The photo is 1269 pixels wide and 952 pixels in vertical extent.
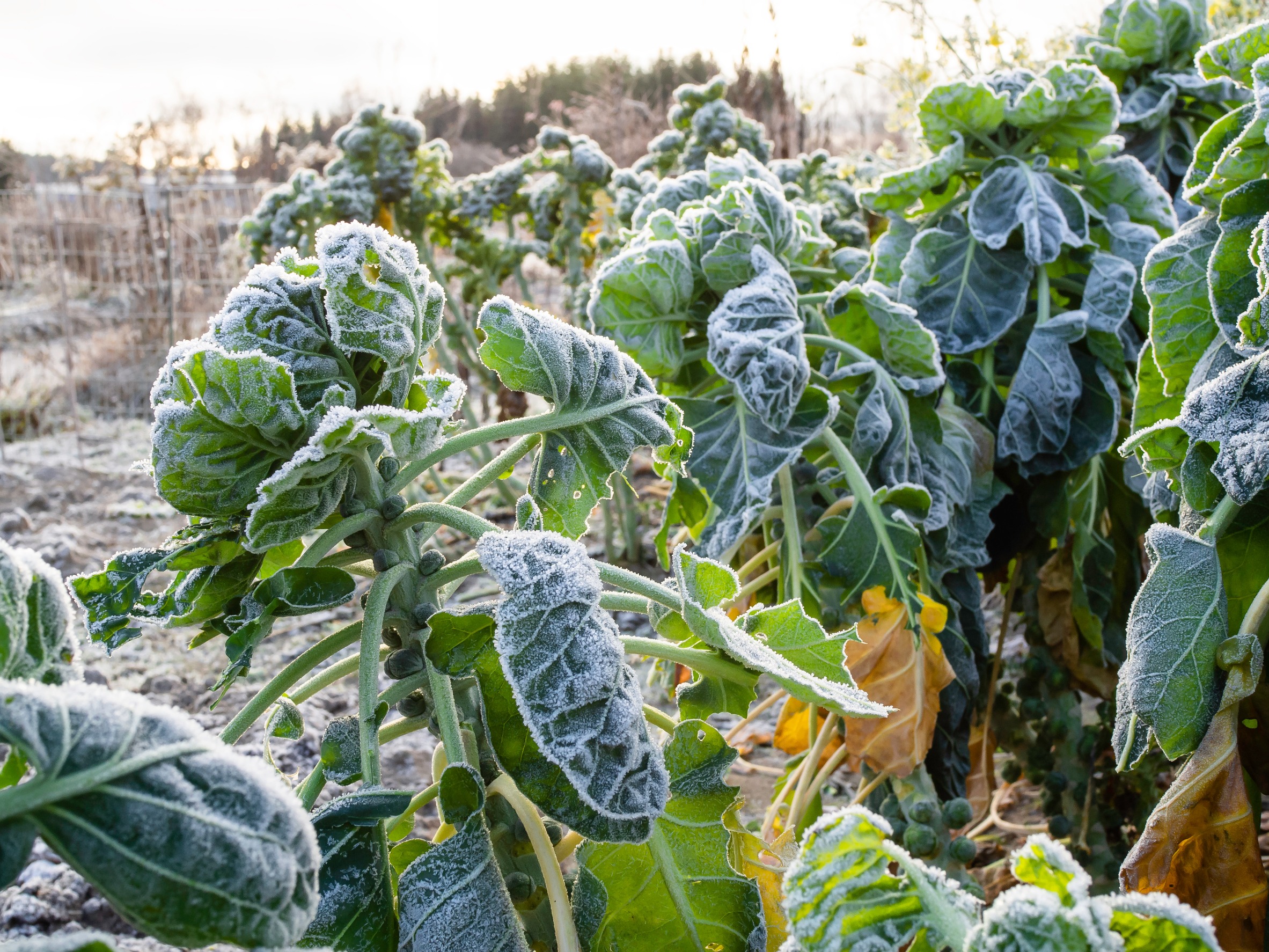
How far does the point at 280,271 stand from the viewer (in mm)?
795

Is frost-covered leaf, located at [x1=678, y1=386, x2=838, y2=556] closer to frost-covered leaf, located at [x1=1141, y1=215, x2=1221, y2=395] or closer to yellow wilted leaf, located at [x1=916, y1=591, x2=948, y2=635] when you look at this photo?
yellow wilted leaf, located at [x1=916, y1=591, x2=948, y2=635]

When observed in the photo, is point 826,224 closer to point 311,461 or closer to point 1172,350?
point 1172,350

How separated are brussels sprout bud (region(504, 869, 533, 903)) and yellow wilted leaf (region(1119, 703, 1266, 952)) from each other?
579 mm

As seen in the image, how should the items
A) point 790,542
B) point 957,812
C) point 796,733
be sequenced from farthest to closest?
point 796,733 < point 790,542 < point 957,812

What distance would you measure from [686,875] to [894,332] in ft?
3.32

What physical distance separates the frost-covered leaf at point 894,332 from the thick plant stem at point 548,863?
1.03m

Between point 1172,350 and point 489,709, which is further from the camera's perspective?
point 1172,350

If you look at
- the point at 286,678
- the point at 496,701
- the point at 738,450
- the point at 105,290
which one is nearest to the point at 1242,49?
the point at 738,450

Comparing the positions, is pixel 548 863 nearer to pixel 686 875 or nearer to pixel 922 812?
pixel 686 875

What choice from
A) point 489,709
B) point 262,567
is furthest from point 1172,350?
point 262,567

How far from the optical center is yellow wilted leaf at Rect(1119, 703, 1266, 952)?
0.91 meters

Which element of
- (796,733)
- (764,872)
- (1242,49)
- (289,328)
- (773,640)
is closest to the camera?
(289,328)

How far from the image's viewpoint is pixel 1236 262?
3.58 feet

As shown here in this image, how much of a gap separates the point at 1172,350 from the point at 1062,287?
74cm
